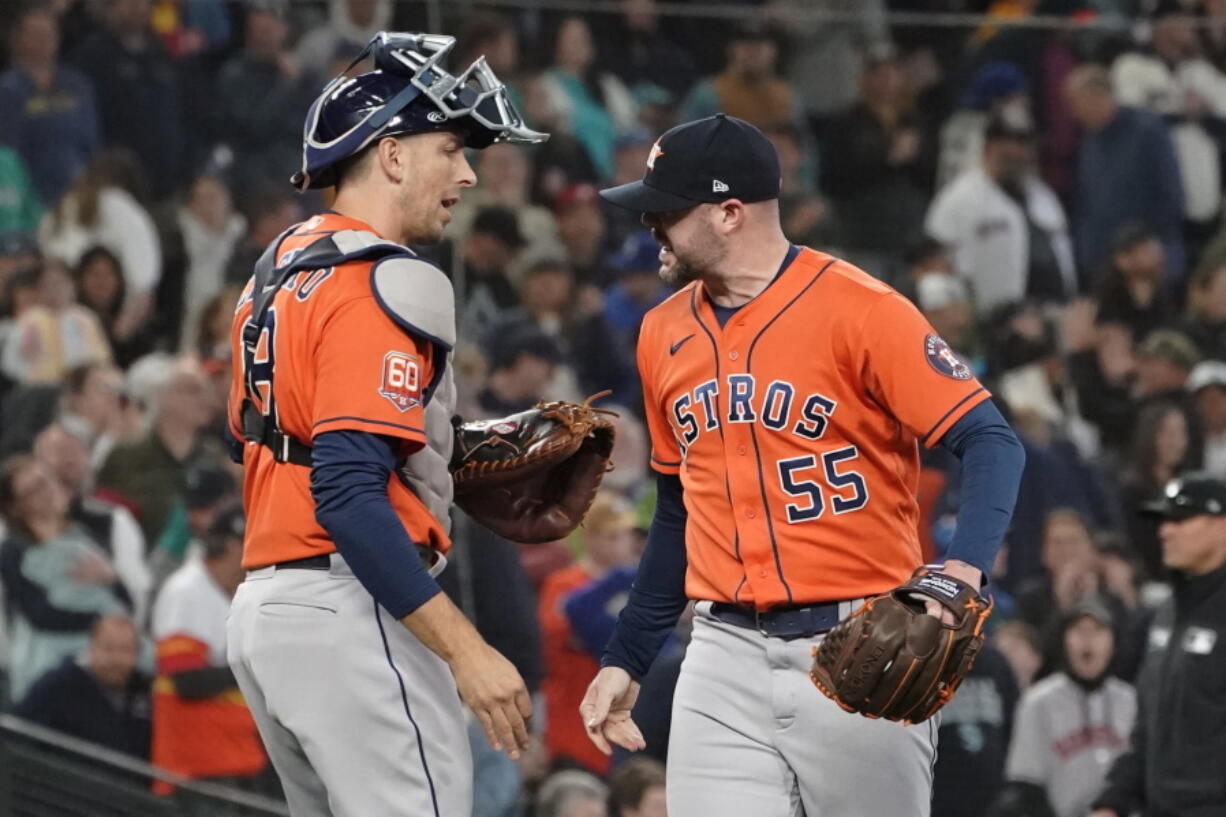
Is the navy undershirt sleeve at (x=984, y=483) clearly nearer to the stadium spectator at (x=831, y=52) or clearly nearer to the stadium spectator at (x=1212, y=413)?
the stadium spectator at (x=1212, y=413)

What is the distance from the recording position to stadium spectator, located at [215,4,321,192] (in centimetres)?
887

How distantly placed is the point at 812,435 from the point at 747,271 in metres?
0.37

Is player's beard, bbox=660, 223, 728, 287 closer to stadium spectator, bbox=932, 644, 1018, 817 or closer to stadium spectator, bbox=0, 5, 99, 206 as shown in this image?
stadium spectator, bbox=932, 644, 1018, 817

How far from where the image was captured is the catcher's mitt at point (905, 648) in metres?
3.66

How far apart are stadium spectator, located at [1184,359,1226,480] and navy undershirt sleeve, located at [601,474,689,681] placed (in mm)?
5909

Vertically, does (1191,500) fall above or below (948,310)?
below

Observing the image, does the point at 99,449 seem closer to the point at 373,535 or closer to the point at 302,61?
the point at 302,61

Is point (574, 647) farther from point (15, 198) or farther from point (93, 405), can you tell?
point (15, 198)

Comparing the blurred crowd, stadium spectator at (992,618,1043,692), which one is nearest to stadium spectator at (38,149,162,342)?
the blurred crowd

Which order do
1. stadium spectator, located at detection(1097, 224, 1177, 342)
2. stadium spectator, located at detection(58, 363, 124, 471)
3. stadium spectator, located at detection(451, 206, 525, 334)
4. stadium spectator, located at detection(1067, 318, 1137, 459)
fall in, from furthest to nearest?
stadium spectator, located at detection(1097, 224, 1177, 342) < stadium spectator, located at detection(1067, 318, 1137, 459) < stadium spectator, located at detection(451, 206, 525, 334) < stadium spectator, located at detection(58, 363, 124, 471)

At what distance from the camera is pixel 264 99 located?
906cm

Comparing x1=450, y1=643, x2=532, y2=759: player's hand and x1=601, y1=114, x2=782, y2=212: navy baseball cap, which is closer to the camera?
x1=450, y1=643, x2=532, y2=759: player's hand

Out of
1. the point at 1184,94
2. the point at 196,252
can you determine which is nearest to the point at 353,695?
the point at 196,252

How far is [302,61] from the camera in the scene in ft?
29.2
